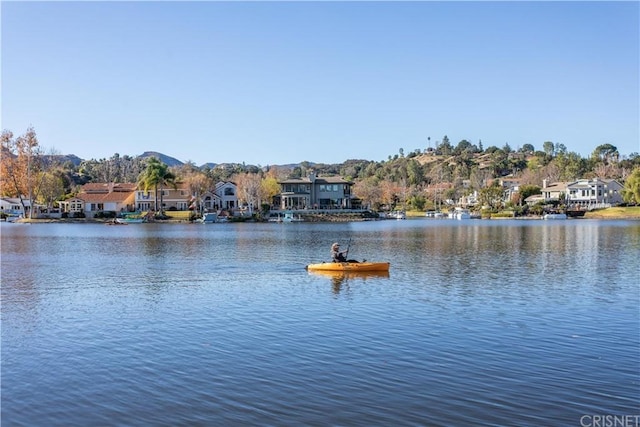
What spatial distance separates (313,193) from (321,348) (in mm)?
100935

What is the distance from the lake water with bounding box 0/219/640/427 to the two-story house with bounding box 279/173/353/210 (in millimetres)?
84211

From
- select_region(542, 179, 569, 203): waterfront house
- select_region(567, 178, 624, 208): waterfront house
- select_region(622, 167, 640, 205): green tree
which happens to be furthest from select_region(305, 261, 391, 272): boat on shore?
select_region(567, 178, 624, 208): waterfront house

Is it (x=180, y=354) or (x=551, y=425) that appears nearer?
(x=551, y=425)

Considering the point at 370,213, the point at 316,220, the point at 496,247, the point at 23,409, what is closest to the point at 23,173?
the point at 316,220

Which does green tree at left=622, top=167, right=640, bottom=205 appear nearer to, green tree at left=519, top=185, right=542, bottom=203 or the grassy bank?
the grassy bank

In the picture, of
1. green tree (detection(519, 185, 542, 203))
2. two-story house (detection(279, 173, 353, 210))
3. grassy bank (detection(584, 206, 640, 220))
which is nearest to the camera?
A: grassy bank (detection(584, 206, 640, 220))

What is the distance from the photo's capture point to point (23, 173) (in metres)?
104

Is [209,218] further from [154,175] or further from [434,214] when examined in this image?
[434,214]

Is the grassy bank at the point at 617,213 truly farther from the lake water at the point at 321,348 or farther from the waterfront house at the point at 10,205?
the waterfront house at the point at 10,205

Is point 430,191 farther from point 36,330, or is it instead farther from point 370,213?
point 36,330

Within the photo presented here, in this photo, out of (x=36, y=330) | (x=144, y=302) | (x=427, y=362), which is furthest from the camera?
(x=144, y=302)

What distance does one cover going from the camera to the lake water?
10680 mm

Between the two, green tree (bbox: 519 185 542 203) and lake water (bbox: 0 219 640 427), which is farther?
green tree (bbox: 519 185 542 203)

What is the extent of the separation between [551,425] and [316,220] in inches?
3946
